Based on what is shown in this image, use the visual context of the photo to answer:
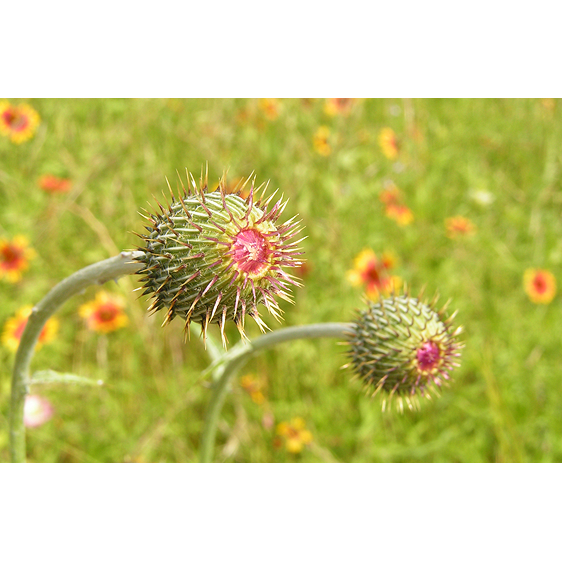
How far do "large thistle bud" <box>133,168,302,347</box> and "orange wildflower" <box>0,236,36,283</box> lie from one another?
9.11 feet

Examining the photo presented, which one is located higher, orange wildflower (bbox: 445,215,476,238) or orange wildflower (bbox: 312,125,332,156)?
orange wildflower (bbox: 312,125,332,156)

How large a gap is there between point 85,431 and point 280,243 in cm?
265

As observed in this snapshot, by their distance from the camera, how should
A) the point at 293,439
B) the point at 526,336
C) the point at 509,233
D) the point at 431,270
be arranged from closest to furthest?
the point at 293,439, the point at 526,336, the point at 431,270, the point at 509,233

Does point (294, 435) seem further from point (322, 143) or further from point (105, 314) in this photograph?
point (322, 143)

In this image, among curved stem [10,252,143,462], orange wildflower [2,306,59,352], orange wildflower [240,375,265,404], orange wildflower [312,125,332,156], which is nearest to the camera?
curved stem [10,252,143,462]

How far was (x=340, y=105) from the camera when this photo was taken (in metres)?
4.68

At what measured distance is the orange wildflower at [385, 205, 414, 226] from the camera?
417cm

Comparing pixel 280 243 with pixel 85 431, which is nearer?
pixel 280 243

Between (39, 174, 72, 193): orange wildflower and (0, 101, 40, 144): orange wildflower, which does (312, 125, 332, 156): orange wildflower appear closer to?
(39, 174, 72, 193): orange wildflower

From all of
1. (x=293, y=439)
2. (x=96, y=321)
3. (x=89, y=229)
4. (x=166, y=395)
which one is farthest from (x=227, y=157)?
(x=293, y=439)

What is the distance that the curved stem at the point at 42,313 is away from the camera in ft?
4.89

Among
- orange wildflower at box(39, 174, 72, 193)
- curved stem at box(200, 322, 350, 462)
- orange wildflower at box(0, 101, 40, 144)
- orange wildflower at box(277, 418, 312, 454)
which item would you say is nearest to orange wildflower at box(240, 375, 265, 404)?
orange wildflower at box(277, 418, 312, 454)

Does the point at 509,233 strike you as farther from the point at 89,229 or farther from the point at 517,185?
the point at 89,229

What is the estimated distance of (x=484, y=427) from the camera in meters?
3.49
